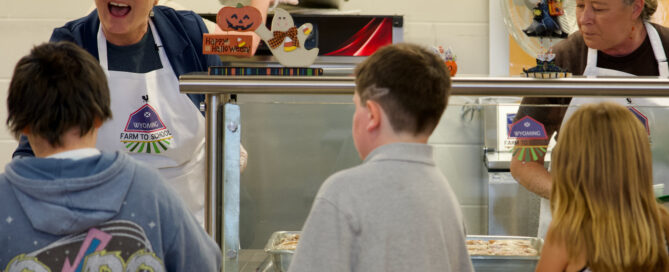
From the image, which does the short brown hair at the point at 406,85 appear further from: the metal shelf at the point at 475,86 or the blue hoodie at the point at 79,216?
the blue hoodie at the point at 79,216

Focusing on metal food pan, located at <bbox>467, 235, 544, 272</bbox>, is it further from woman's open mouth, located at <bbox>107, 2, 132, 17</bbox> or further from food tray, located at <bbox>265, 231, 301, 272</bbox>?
woman's open mouth, located at <bbox>107, 2, 132, 17</bbox>

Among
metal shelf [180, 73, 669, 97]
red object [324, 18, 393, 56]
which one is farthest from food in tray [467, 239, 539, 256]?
red object [324, 18, 393, 56]

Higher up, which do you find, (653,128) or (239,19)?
(239,19)

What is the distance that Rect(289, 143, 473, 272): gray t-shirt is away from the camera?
1.18 meters

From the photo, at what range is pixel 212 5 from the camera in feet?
12.2

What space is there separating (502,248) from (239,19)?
743 millimetres

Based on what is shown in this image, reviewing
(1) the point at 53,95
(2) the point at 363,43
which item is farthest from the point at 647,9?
(1) the point at 53,95

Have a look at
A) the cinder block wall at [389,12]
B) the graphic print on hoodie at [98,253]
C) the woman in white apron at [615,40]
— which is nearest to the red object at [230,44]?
the graphic print on hoodie at [98,253]

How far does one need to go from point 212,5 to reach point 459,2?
119 centimetres

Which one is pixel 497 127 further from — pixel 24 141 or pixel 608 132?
pixel 24 141

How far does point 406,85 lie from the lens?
1.26m

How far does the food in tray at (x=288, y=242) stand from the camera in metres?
1.62

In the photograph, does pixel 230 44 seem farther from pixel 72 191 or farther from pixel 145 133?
pixel 72 191

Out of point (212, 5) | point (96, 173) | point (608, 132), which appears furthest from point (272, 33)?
point (212, 5)
